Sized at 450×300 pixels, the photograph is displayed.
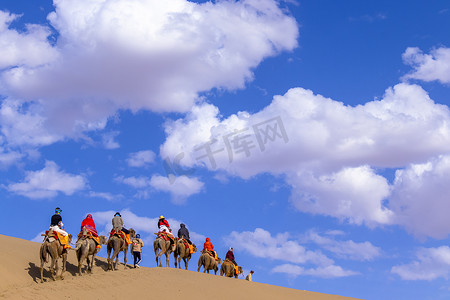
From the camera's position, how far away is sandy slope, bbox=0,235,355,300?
2178 cm

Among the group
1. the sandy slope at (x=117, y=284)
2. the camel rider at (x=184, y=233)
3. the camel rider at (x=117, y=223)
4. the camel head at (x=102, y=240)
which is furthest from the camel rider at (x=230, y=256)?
the camel head at (x=102, y=240)

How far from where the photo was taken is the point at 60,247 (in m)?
23.8

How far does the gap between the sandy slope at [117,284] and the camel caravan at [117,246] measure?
0.94 meters

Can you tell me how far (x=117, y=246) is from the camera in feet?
88.7

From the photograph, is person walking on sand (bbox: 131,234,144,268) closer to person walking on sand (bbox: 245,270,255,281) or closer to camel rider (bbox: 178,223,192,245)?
camel rider (bbox: 178,223,192,245)

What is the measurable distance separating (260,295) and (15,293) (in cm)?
1120

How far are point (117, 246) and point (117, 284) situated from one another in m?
3.73

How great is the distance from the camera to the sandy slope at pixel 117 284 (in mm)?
21781

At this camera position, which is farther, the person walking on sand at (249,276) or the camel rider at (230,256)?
the person walking on sand at (249,276)

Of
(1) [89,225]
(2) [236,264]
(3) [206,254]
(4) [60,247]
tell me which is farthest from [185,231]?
(4) [60,247]

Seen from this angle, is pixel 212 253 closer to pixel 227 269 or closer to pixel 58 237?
pixel 227 269

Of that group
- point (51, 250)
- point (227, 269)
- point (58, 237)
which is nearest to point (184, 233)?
point (227, 269)

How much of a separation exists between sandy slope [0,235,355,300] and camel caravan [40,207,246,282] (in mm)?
941

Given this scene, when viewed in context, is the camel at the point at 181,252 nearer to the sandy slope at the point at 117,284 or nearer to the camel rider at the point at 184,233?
the camel rider at the point at 184,233
